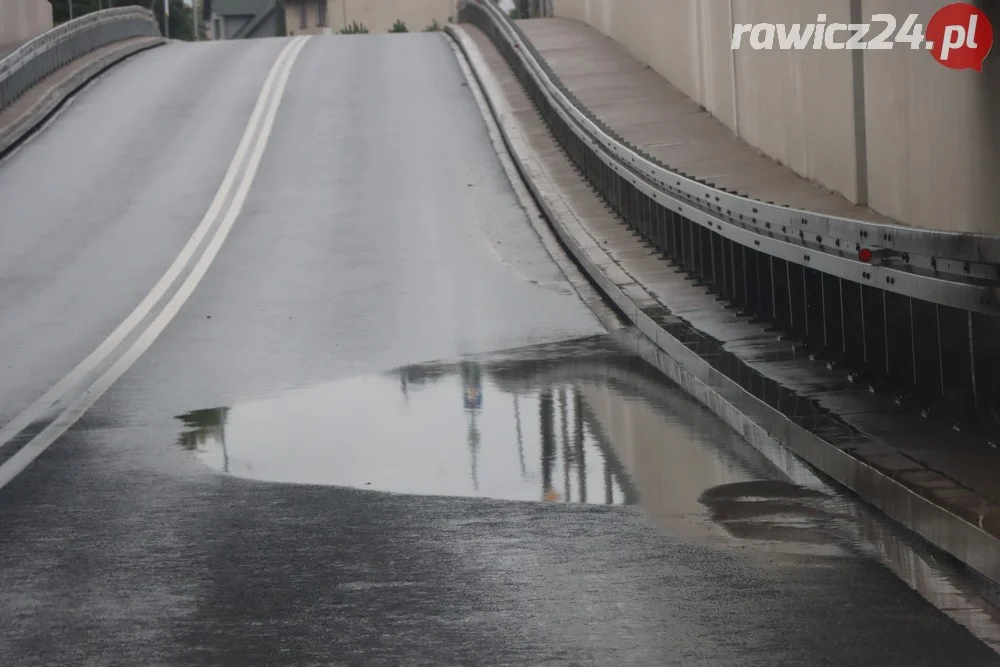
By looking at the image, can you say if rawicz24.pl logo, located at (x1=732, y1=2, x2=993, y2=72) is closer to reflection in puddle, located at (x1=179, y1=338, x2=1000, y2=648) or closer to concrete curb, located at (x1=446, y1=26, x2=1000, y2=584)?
concrete curb, located at (x1=446, y1=26, x2=1000, y2=584)

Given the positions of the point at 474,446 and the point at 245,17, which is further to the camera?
the point at 245,17

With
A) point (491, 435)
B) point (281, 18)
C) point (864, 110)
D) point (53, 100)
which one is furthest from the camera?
point (281, 18)

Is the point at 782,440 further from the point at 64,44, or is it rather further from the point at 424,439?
the point at 64,44

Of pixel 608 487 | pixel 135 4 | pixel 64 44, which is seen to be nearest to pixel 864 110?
pixel 608 487

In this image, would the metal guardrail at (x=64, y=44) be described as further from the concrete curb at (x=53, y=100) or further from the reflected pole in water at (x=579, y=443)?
the reflected pole in water at (x=579, y=443)

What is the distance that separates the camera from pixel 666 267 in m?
15.8

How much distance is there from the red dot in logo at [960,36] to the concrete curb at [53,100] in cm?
1861

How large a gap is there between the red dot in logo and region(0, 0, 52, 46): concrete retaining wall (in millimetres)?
31089

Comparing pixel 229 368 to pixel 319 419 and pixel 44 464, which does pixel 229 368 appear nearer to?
pixel 319 419

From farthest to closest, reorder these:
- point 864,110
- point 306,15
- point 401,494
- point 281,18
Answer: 1. point 306,15
2. point 281,18
3. point 864,110
4. point 401,494

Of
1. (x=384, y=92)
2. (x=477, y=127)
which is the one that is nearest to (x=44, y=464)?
(x=477, y=127)

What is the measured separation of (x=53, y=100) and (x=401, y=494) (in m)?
25.9

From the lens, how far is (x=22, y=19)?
42.8 m

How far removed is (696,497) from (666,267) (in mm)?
8210
